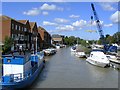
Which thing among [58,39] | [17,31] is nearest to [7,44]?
[17,31]

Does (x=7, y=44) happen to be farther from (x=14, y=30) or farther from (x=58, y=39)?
(x=58, y=39)

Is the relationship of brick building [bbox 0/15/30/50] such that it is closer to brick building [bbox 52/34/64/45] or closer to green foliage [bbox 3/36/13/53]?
green foliage [bbox 3/36/13/53]

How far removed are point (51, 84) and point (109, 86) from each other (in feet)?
18.0

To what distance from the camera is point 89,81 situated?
86.5 ft

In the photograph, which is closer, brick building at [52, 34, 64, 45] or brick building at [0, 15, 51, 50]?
brick building at [0, 15, 51, 50]

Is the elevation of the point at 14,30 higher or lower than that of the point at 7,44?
higher

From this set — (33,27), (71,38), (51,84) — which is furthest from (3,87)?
(71,38)

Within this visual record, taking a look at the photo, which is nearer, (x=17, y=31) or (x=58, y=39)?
(x=17, y=31)

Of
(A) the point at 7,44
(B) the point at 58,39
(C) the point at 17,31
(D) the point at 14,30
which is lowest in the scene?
(A) the point at 7,44

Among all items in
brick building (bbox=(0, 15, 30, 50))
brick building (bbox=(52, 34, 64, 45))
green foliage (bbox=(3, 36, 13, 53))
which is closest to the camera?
green foliage (bbox=(3, 36, 13, 53))

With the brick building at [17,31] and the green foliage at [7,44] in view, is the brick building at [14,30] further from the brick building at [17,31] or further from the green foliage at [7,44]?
the green foliage at [7,44]

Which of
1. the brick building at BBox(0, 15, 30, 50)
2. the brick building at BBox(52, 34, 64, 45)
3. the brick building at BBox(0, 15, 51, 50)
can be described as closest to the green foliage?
the brick building at BBox(0, 15, 51, 50)

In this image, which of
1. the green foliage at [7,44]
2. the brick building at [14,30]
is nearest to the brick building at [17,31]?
the brick building at [14,30]

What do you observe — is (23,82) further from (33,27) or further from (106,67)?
(33,27)
